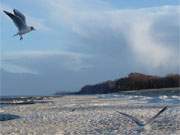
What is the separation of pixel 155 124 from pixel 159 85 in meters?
73.2

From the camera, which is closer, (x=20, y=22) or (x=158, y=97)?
(x=20, y=22)

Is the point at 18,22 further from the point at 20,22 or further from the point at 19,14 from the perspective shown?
the point at 19,14

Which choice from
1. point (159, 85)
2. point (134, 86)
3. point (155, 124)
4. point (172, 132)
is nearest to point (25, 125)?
point (155, 124)

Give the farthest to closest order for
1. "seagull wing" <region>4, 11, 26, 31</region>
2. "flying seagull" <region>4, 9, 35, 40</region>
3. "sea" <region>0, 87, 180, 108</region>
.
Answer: "sea" <region>0, 87, 180, 108</region>
"seagull wing" <region>4, 11, 26, 31</region>
"flying seagull" <region>4, 9, 35, 40</region>

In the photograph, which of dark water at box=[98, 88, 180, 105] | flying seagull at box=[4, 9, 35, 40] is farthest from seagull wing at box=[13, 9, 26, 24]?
dark water at box=[98, 88, 180, 105]

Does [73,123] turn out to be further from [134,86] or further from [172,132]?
[134,86]

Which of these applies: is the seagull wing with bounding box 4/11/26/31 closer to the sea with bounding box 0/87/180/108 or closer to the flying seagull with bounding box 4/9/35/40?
the flying seagull with bounding box 4/9/35/40

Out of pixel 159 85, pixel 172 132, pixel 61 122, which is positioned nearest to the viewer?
pixel 172 132

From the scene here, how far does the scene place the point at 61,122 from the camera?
23.4 metres

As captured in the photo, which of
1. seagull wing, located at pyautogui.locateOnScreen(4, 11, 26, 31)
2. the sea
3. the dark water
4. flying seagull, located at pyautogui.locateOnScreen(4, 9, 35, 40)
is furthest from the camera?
the dark water

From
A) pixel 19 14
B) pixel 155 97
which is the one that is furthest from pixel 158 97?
pixel 19 14

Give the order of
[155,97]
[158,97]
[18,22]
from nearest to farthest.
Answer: [18,22] < [158,97] < [155,97]

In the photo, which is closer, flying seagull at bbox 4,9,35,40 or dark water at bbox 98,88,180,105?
flying seagull at bbox 4,9,35,40

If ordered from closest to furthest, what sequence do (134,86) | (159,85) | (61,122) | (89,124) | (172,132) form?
(172,132), (89,124), (61,122), (159,85), (134,86)
